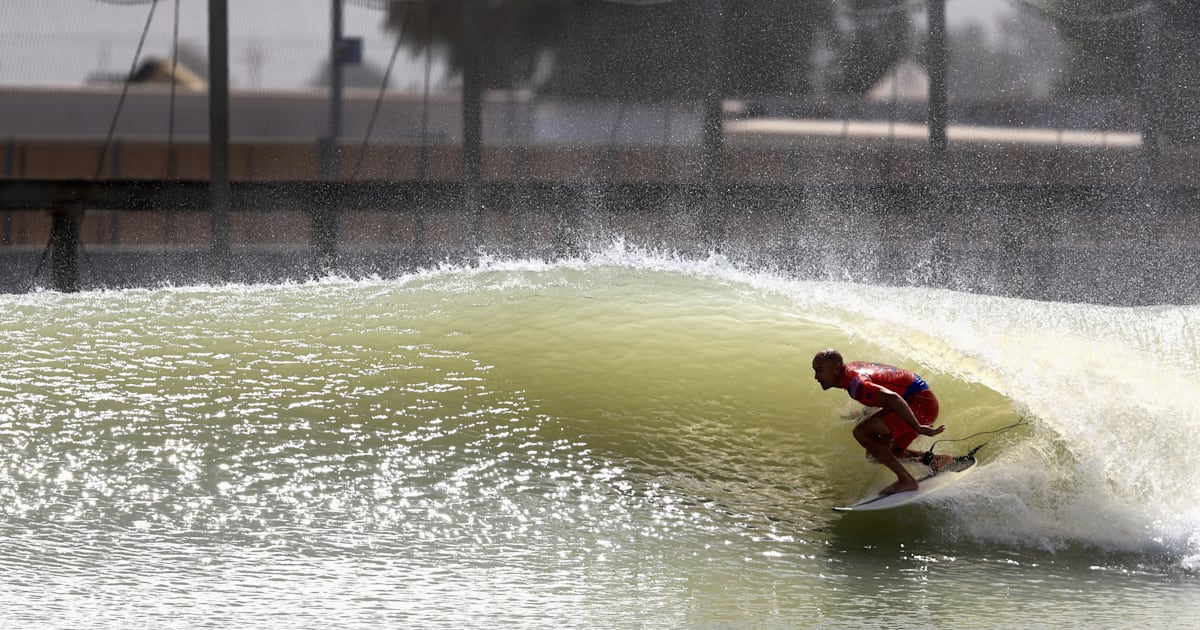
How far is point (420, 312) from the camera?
7.21m

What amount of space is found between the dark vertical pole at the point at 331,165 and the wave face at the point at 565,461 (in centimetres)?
429

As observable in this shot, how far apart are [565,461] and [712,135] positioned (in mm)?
8264

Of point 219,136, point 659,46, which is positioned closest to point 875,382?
point 219,136

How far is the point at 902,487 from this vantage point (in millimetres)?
4648

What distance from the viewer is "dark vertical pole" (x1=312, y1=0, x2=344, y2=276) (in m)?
11.9

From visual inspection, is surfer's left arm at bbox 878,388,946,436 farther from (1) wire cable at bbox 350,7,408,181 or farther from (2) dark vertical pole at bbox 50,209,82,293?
(2) dark vertical pole at bbox 50,209,82,293

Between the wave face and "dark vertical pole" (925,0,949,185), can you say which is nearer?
the wave face

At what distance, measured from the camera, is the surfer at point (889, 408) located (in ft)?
15.1

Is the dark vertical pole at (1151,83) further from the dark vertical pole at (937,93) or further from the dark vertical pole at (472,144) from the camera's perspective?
the dark vertical pole at (472,144)

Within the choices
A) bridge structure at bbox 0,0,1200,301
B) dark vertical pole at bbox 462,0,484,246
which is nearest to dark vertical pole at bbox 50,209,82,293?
bridge structure at bbox 0,0,1200,301

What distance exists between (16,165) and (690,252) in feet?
21.8

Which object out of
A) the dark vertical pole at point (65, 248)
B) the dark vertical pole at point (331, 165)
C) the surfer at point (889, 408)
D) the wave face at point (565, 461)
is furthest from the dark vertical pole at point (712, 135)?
the surfer at point (889, 408)

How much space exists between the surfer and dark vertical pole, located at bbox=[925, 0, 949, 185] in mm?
8732

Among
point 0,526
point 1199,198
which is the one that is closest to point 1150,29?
point 1199,198
